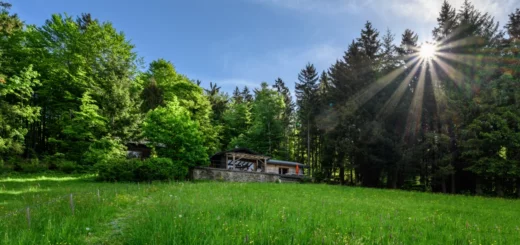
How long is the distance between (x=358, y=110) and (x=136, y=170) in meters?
25.5

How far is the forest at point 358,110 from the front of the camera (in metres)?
24.5

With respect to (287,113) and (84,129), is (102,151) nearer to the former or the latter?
(84,129)

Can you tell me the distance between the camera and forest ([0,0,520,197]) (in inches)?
963

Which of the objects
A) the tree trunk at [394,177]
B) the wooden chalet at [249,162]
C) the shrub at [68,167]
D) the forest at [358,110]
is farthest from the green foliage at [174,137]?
the tree trunk at [394,177]

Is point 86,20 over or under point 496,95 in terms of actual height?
over

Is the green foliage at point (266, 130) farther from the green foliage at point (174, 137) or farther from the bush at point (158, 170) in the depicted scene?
the bush at point (158, 170)

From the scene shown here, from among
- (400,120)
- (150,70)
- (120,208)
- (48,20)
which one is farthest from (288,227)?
(150,70)

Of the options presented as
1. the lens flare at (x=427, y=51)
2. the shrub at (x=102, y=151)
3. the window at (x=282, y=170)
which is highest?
the lens flare at (x=427, y=51)

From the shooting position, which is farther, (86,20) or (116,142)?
(86,20)

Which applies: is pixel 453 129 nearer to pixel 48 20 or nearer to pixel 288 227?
pixel 288 227

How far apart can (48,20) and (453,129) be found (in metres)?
50.6

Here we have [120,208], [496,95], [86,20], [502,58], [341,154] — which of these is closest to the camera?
[120,208]

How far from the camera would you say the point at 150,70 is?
4700cm

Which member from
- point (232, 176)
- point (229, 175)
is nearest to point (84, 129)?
point (229, 175)
